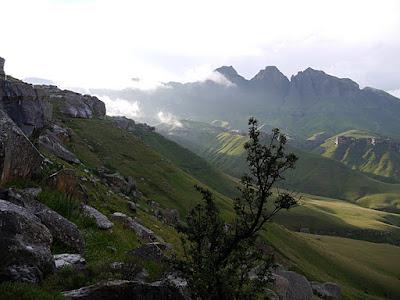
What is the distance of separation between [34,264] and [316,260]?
116 meters

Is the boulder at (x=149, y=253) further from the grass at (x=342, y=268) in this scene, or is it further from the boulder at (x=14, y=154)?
the grass at (x=342, y=268)

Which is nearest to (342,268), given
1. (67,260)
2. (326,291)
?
(326,291)

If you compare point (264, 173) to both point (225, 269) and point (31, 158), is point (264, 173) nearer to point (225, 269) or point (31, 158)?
point (225, 269)

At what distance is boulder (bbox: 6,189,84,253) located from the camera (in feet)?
58.4

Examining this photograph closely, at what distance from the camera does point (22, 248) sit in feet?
42.6

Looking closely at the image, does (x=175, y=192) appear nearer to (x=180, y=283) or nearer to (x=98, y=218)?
(x=98, y=218)

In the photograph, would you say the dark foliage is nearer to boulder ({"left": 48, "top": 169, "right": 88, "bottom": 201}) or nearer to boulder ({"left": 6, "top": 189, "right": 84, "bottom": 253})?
boulder ({"left": 6, "top": 189, "right": 84, "bottom": 253})

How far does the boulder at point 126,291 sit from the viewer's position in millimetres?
12969

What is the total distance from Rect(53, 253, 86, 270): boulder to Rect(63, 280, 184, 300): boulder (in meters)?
2.46

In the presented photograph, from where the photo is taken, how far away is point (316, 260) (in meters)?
120

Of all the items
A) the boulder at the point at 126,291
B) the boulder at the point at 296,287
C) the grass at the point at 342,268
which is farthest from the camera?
the grass at the point at 342,268

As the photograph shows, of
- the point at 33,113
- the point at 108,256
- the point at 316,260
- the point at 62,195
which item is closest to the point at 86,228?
the point at 62,195

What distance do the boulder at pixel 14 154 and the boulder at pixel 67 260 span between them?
5.74 m

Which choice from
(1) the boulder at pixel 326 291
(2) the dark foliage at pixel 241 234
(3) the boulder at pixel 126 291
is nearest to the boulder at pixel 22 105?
(2) the dark foliage at pixel 241 234
